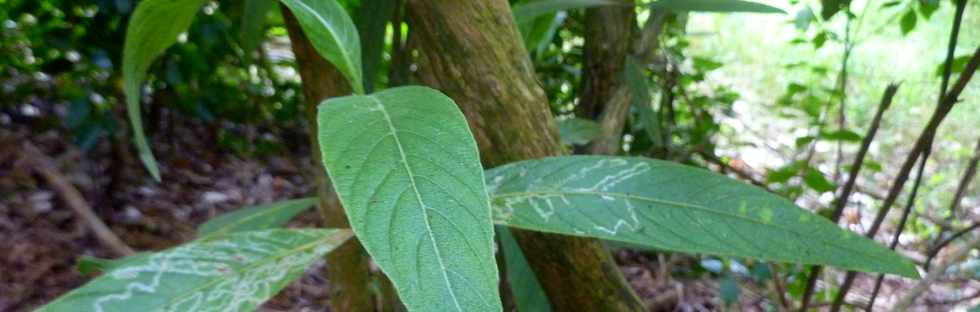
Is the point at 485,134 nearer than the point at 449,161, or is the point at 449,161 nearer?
the point at 449,161

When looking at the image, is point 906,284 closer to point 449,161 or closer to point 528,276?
point 528,276

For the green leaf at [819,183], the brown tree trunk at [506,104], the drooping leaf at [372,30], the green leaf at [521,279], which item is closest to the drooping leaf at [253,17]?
the drooping leaf at [372,30]

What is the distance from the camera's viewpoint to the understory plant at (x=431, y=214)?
1.35 feet

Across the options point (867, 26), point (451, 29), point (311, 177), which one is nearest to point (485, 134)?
point (451, 29)

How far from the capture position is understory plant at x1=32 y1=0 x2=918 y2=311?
16.2 inches

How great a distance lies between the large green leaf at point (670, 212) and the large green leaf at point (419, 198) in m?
0.10

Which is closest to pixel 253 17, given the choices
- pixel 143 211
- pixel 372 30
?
pixel 372 30

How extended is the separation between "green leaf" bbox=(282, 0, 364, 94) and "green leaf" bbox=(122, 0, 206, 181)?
96 mm

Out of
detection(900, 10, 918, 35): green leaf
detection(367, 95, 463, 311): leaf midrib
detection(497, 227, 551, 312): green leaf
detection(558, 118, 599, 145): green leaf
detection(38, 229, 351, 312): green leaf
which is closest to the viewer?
detection(367, 95, 463, 311): leaf midrib

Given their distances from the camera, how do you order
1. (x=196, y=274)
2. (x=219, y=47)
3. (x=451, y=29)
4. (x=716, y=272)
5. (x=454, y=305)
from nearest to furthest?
1. (x=454, y=305)
2. (x=196, y=274)
3. (x=451, y=29)
4. (x=716, y=272)
5. (x=219, y=47)

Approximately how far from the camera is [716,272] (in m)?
1.55

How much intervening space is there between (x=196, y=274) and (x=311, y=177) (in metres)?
1.66

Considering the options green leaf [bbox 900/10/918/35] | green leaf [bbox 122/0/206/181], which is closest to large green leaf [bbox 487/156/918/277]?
green leaf [bbox 122/0/206/181]

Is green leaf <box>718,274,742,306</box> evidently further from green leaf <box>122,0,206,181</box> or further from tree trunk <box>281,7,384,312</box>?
green leaf <box>122,0,206,181</box>
